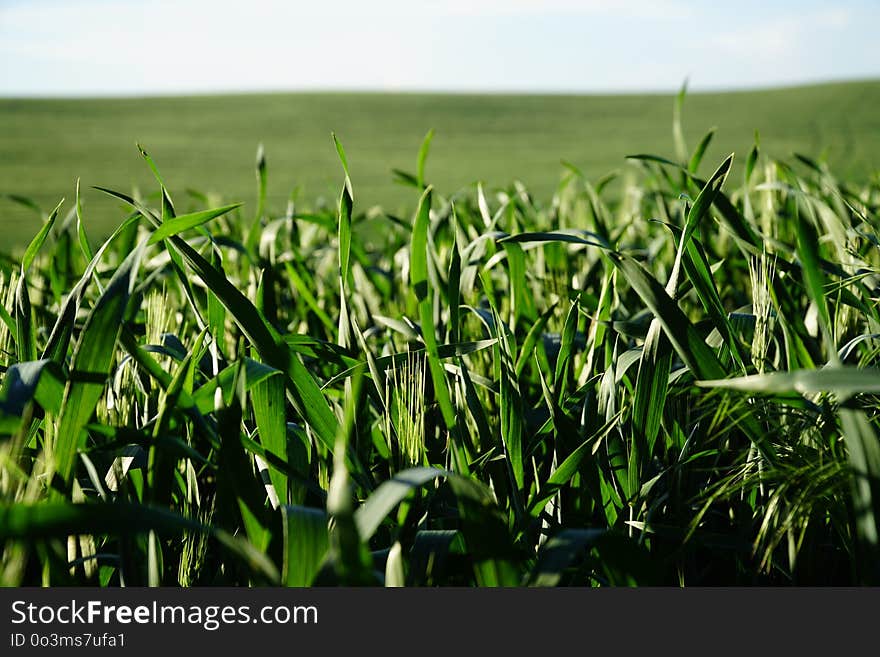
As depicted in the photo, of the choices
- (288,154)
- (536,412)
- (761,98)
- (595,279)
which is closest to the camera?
(536,412)

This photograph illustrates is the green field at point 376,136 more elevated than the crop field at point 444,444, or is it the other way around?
the green field at point 376,136

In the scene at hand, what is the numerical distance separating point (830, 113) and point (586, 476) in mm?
21127

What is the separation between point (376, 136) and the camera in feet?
59.6

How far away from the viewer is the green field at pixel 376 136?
10680 mm

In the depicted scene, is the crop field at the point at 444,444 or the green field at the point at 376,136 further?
the green field at the point at 376,136

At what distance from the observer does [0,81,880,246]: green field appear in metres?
10.7

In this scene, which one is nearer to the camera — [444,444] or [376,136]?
[444,444]

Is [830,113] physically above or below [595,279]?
above

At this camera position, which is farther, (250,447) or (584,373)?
(584,373)

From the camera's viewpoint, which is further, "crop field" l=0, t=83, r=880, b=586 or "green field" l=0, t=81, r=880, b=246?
"green field" l=0, t=81, r=880, b=246

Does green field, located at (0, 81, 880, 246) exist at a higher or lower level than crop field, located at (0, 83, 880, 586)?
higher

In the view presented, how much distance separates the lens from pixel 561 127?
20.6m
